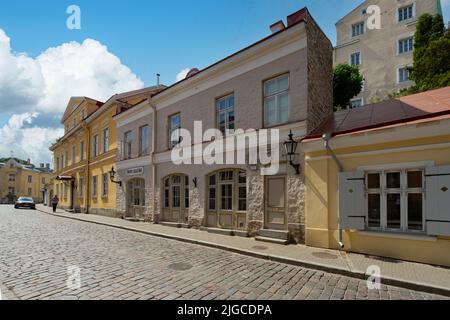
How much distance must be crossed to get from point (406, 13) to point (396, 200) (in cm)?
2972

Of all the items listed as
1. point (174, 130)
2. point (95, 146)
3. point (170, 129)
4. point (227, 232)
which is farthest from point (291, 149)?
point (95, 146)

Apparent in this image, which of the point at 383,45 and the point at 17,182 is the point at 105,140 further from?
the point at 17,182

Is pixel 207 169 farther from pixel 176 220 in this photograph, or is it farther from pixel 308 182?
pixel 308 182

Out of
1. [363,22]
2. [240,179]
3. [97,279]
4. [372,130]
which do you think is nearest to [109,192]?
[240,179]

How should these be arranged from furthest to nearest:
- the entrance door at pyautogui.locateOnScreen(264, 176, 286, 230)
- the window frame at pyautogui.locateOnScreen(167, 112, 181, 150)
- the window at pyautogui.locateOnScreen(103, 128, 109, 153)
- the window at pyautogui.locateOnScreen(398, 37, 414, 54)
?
the window at pyautogui.locateOnScreen(398, 37, 414, 54)
the window at pyautogui.locateOnScreen(103, 128, 109, 153)
the window frame at pyautogui.locateOnScreen(167, 112, 181, 150)
the entrance door at pyautogui.locateOnScreen(264, 176, 286, 230)

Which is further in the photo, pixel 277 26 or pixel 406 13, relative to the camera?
pixel 406 13

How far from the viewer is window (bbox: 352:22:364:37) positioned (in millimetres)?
30877

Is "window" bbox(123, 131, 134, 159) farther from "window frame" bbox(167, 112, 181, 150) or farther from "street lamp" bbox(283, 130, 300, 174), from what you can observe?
"street lamp" bbox(283, 130, 300, 174)

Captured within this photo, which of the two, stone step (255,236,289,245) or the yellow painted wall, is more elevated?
the yellow painted wall

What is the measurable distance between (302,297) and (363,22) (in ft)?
114

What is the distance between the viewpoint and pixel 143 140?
52.8 ft

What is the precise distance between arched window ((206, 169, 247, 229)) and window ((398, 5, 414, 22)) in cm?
2875

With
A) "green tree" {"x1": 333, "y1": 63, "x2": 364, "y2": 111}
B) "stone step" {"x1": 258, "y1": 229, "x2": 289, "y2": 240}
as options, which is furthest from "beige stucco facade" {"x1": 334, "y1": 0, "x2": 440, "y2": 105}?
"stone step" {"x1": 258, "y1": 229, "x2": 289, "y2": 240}

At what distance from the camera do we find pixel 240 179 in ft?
34.9
